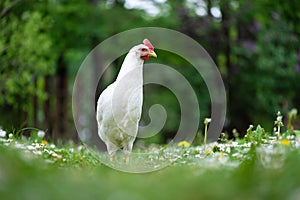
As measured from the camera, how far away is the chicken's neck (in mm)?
5031

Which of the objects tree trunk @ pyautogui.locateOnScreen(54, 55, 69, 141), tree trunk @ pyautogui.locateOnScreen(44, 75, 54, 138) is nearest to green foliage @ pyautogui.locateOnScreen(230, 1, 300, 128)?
tree trunk @ pyautogui.locateOnScreen(54, 55, 69, 141)

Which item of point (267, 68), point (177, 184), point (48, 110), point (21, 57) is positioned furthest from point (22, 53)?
point (177, 184)

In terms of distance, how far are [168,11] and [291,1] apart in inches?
177

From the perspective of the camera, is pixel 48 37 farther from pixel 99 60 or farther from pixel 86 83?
pixel 86 83

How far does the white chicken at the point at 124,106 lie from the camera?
482 cm

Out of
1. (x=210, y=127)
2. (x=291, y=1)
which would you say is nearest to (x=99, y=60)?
(x=210, y=127)

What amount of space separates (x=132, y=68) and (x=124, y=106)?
0.48 m

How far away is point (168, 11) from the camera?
12.9 m

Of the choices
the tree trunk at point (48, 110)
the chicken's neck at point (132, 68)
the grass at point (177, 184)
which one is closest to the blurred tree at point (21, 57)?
the tree trunk at point (48, 110)

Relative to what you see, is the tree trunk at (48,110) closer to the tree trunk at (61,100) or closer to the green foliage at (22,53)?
the tree trunk at (61,100)

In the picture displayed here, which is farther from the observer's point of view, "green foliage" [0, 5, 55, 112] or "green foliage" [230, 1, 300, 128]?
"green foliage" [230, 1, 300, 128]

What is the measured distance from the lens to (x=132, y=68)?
508cm

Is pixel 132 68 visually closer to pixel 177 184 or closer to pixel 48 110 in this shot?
pixel 177 184

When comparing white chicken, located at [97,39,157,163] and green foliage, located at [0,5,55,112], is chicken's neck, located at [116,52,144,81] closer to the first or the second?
white chicken, located at [97,39,157,163]
